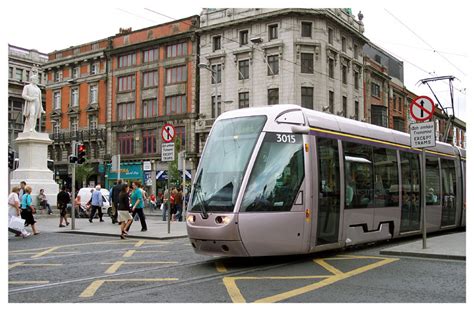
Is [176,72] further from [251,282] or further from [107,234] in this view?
[251,282]

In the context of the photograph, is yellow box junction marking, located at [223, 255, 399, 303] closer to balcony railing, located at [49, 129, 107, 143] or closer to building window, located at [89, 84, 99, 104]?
balcony railing, located at [49, 129, 107, 143]

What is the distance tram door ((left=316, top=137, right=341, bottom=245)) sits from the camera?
1038 cm

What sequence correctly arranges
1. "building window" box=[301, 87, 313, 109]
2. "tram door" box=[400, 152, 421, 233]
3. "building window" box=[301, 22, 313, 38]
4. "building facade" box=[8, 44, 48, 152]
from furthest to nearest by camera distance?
"building facade" box=[8, 44, 48, 152], "building window" box=[301, 22, 313, 38], "building window" box=[301, 87, 313, 109], "tram door" box=[400, 152, 421, 233]

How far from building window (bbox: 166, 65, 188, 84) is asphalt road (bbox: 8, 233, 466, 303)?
39.2m

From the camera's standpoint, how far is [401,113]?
199ft

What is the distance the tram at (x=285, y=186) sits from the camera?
9.31m

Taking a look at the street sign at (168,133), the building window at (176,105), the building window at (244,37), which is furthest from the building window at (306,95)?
the street sign at (168,133)

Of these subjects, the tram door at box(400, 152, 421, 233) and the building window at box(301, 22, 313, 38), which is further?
the building window at box(301, 22, 313, 38)

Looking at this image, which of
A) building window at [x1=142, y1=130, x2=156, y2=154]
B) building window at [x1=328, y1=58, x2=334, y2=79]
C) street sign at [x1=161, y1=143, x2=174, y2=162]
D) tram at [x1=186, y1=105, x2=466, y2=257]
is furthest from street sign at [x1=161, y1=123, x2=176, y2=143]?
building window at [x1=142, y1=130, x2=156, y2=154]

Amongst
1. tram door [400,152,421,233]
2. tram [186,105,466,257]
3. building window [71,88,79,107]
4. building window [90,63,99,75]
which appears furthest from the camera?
building window [71,88,79,107]

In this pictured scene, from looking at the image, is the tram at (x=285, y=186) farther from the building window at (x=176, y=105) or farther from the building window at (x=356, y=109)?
the building window at (x=176, y=105)

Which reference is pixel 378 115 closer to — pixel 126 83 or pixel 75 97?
pixel 126 83

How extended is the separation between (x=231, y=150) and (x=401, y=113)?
2140 inches
